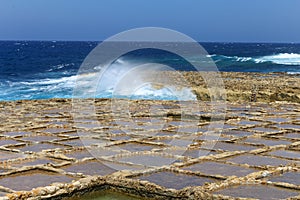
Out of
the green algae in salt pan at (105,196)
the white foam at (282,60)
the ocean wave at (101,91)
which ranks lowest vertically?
the green algae in salt pan at (105,196)

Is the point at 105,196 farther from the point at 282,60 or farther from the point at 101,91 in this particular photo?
the point at 282,60

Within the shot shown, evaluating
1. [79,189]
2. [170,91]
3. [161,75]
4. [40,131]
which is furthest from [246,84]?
[79,189]

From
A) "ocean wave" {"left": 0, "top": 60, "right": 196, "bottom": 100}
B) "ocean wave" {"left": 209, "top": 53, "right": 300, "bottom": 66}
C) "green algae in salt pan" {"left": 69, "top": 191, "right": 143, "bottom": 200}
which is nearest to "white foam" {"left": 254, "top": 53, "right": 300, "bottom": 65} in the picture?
"ocean wave" {"left": 209, "top": 53, "right": 300, "bottom": 66}

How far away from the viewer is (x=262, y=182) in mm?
3100

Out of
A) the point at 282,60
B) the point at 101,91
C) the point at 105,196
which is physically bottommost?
the point at 105,196

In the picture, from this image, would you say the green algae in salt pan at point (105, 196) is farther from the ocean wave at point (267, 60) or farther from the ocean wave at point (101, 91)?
the ocean wave at point (267, 60)

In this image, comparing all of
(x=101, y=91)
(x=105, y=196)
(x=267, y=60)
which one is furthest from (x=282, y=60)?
(x=105, y=196)

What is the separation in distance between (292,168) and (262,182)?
49 cm

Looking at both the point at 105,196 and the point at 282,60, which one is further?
the point at 282,60

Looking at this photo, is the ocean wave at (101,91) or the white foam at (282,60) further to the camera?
the white foam at (282,60)

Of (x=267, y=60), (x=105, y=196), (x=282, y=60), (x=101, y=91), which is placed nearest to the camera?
(x=105, y=196)

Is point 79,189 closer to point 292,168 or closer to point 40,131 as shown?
point 292,168

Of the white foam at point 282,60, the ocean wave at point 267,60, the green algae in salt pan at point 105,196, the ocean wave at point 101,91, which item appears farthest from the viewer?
the ocean wave at point 267,60

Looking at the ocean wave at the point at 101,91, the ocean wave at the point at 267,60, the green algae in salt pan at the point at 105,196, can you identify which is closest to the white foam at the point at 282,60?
A: the ocean wave at the point at 267,60
